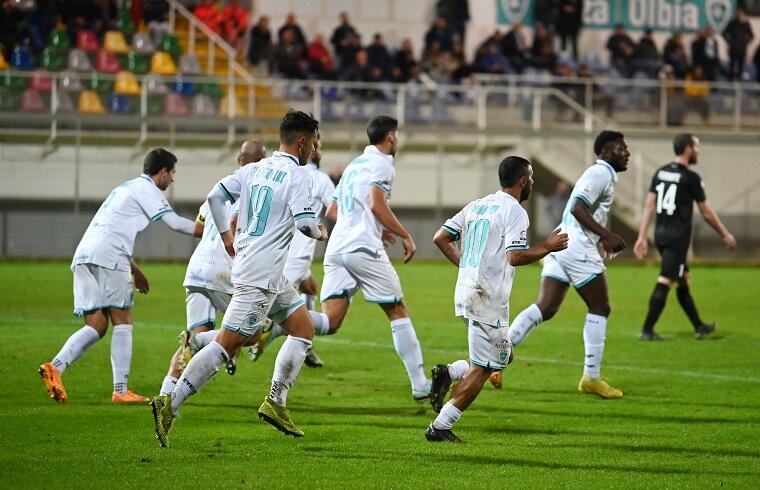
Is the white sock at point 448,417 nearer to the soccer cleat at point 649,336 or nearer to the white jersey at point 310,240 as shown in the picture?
the white jersey at point 310,240

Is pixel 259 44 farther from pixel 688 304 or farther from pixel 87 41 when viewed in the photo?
pixel 688 304

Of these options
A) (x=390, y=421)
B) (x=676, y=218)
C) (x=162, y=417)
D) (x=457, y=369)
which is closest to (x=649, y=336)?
(x=676, y=218)

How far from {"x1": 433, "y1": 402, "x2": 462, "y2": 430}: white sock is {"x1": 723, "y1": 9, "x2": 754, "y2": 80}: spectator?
27015mm

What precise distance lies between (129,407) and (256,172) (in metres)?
2.45

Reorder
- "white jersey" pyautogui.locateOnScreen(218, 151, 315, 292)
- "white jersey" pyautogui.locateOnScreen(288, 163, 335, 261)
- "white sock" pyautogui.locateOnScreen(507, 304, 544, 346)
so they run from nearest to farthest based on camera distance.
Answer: "white jersey" pyautogui.locateOnScreen(218, 151, 315, 292), "white sock" pyautogui.locateOnScreen(507, 304, 544, 346), "white jersey" pyautogui.locateOnScreen(288, 163, 335, 261)

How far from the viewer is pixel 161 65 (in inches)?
1140

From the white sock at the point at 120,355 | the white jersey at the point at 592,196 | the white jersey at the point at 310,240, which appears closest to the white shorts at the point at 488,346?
the white jersey at the point at 592,196

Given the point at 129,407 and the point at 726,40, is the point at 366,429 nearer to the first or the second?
the point at 129,407

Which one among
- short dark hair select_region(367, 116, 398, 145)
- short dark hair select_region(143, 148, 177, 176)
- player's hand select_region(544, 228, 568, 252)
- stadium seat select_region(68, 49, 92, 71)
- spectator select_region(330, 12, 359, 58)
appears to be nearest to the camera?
player's hand select_region(544, 228, 568, 252)

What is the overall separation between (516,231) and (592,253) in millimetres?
2829

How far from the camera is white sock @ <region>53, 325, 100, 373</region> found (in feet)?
31.5

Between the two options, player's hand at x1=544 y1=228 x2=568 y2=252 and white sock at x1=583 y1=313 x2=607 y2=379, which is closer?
player's hand at x1=544 y1=228 x2=568 y2=252

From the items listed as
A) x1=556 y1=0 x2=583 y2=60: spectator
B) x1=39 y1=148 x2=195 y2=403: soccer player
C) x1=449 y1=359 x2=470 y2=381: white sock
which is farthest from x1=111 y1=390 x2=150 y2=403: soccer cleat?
x1=556 y1=0 x2=583 y2=60: spectator

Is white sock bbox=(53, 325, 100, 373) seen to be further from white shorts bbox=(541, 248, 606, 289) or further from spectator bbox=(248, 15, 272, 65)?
spectator bbox=(248, 15, 272, 65)
